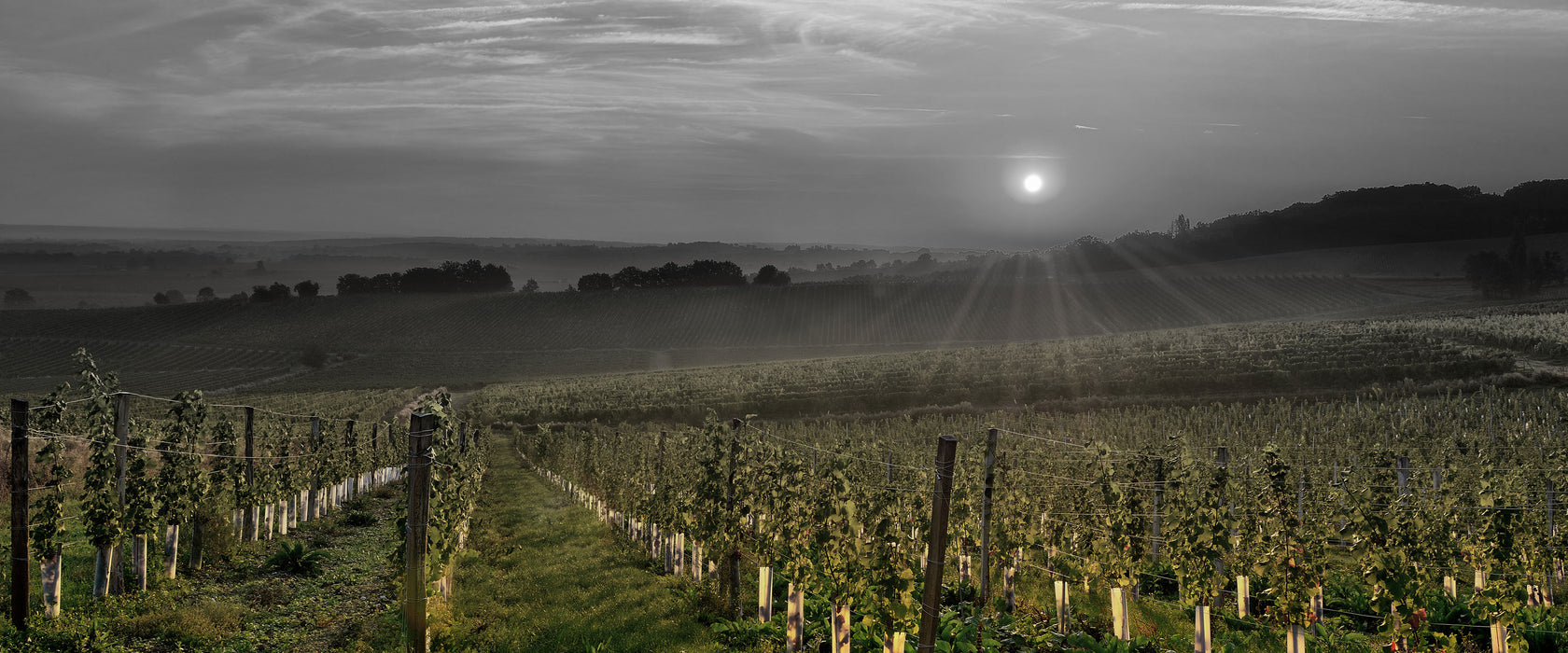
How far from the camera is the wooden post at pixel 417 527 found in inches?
448

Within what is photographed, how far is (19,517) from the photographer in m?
12.5

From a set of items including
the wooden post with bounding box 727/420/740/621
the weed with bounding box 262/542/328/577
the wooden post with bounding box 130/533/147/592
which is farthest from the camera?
the weed with bounding box 262/542/328/577

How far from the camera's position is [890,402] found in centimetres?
5256

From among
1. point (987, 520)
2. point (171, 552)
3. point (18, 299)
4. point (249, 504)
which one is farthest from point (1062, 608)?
point (18, 299)

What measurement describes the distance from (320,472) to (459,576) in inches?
480

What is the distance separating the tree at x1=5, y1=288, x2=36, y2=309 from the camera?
183 meters

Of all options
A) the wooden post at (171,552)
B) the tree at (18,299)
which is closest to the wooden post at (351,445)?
the wooden post at (171,552)

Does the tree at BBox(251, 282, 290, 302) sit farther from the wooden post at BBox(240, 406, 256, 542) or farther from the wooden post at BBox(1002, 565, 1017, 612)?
the wooden post at BBox(1002, 565, 1017, 612)

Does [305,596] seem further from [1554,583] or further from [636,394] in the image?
[636,394]

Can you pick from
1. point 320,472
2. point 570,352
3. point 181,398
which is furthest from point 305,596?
point 570,352

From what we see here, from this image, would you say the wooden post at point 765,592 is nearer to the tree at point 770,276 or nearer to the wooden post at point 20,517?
the wooden post at point 20,517

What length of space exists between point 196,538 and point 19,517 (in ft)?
15.1

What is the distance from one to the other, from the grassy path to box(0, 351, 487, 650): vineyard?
2.70 ft

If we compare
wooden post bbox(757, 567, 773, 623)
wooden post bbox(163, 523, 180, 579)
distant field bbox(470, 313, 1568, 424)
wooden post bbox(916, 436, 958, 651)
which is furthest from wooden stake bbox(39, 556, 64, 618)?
distant field bbox(470, 313, 1568, 424)
